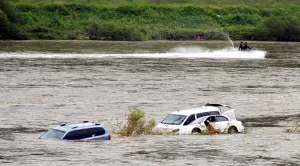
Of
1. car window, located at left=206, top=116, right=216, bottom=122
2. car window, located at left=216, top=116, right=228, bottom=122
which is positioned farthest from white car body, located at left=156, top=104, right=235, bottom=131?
car window, located at left=216, top=116, right=228, bottom=122

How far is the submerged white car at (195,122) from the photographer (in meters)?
40.9

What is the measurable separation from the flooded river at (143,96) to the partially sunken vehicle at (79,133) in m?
0.72

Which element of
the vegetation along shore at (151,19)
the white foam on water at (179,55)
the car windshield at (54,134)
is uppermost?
the vegetation along shore at (151,19)

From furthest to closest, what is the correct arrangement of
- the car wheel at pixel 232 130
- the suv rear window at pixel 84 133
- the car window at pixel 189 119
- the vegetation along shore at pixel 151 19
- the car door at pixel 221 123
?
the vegetation along shore at pixel 151 19
the car wheel at pixel 232 130
the car door at pixel 221 123
the car window at pixel 189 119
the suv rear window at pixel 84 133

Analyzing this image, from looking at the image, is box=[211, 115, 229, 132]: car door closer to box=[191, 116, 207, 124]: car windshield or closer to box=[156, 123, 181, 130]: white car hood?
box=[191, 116, 207, 124]: car windshield

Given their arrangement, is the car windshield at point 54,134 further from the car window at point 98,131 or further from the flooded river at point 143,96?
the car window at point 98,131

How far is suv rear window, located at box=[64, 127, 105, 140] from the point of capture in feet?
119

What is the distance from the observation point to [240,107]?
52438 millimetres

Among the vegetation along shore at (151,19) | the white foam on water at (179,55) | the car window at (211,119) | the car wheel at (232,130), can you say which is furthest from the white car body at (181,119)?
the vegetation along shore at (151,19)

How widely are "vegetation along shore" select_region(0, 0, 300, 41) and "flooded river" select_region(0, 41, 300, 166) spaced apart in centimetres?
964

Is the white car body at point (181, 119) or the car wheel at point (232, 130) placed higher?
the white car body at point (181, 119)

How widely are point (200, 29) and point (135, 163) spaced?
10030 centimetres

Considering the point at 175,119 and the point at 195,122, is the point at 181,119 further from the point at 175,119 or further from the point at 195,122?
the point at 195,122

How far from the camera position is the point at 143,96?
5638 cm
